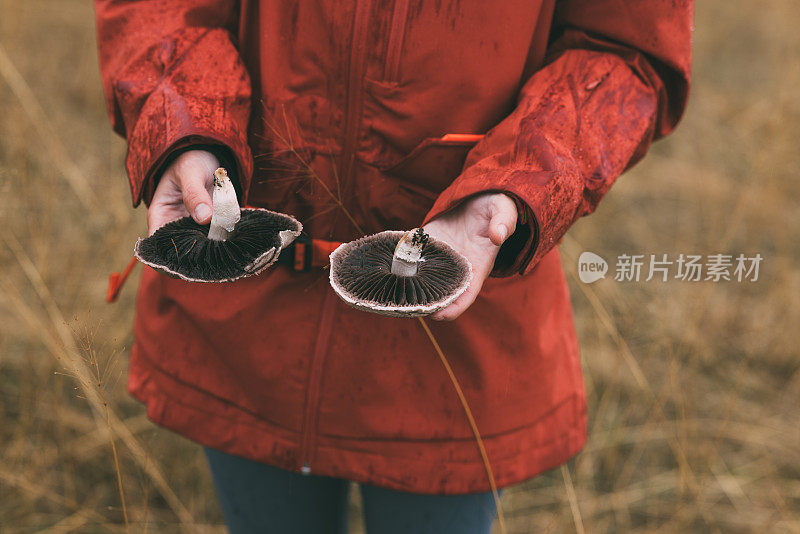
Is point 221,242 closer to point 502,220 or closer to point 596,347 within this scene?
point 502,220

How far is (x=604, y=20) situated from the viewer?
1565mm

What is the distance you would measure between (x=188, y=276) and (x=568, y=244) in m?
2.72

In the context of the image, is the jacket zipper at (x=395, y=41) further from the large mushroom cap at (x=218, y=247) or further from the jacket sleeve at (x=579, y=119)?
the large mushroom cap at (x=218, y=247)

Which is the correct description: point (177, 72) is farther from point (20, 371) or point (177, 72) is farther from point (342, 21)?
point (20, 371)

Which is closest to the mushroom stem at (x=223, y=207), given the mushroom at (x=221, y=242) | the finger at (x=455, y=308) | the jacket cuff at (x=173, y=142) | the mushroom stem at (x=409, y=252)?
the mushroom at (x=221, y=242)

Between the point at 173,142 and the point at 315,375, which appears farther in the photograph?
the point at 315,375

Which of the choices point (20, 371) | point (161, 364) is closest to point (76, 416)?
→ point (20, 371)

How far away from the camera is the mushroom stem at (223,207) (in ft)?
4.59

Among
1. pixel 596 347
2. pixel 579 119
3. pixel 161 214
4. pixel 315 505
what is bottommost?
pixel 596 347

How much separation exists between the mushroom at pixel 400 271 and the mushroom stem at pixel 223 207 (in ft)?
0.84

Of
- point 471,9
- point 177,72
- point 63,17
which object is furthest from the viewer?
point 63,17

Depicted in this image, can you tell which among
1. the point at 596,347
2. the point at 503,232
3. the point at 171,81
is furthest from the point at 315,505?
the point at 596,347

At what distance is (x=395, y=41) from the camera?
59.6 inches

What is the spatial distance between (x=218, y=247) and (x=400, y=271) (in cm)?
44
